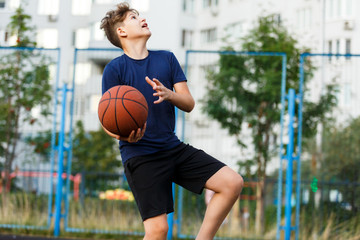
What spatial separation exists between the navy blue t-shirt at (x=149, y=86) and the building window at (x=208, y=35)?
32912 millimetres

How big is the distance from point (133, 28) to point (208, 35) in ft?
110

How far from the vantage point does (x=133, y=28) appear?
4.68m

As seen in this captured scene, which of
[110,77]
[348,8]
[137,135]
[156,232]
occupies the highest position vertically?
[348,8]

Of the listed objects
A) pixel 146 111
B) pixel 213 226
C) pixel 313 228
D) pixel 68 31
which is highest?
pixel 68 31

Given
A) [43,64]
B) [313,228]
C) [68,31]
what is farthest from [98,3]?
[313,228]

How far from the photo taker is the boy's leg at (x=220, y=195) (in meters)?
4.43

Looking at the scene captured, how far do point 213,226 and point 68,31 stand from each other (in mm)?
35035

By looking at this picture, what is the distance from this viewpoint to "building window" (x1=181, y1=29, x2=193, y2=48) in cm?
3788

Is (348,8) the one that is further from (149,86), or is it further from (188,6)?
(149,86)

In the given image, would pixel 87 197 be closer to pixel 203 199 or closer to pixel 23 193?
pixel 23 193

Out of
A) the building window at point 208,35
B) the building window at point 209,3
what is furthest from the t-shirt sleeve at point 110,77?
the building window at point 209,3

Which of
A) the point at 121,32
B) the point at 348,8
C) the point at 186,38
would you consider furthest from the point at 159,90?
the point at 186,38

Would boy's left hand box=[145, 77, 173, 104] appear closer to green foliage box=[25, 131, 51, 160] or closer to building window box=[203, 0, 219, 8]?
green foliage box=[25, 131, 51, 160]

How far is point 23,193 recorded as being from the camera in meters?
9.88
